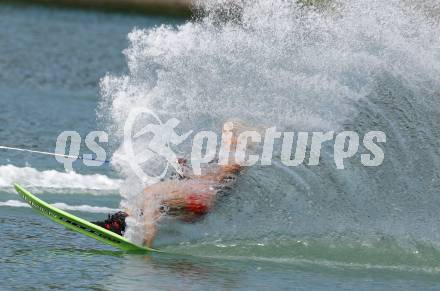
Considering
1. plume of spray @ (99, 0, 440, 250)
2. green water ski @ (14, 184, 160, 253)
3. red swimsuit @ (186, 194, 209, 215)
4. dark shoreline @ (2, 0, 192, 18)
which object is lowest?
green water ski @ (14, 184, 160, 253)

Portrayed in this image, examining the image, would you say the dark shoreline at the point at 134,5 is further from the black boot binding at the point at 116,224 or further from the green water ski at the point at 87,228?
the black boot binding at the point at 116,224

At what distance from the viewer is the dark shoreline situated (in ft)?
197

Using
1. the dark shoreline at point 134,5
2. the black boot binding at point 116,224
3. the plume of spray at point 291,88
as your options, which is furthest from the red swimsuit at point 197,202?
the dark shoreline at point 134,5

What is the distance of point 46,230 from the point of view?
14.7 meters

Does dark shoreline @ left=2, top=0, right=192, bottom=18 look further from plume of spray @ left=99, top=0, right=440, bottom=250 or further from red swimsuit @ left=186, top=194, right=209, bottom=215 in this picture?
red swimsuit @ left=186, top=194, right=209, bottom=215

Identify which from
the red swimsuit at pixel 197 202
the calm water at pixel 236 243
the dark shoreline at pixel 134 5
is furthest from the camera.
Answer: the dark shoreline at pixel 134 5

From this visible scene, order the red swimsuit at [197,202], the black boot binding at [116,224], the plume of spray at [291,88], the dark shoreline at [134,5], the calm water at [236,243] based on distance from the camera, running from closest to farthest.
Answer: the calm water at [236,243], the red swimsuit at [197,202], the black boot binding at [116,224], the plume of spray at [291,88], the dark shoreline at [134,5]

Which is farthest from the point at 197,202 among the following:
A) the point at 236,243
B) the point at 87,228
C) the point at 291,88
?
the point at 291,88

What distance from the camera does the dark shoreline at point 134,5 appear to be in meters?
59.9

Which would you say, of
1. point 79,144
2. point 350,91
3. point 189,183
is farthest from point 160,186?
point 79,144

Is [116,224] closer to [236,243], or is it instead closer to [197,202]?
[197,202]

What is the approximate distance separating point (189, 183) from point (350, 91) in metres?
2.43

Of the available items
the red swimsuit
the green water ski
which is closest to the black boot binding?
the green water ski

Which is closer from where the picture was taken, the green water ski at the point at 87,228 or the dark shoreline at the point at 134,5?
the green water ski at the point at 87,228
